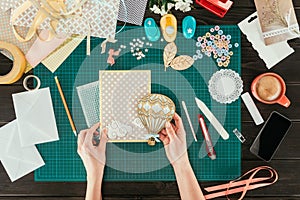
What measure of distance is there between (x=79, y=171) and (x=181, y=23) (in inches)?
18.8

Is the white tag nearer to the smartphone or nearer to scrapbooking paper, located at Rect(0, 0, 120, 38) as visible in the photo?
the smartphone

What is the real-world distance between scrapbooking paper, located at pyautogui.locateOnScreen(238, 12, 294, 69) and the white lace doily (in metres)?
0.09

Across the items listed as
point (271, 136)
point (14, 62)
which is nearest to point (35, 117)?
point (14, 62)

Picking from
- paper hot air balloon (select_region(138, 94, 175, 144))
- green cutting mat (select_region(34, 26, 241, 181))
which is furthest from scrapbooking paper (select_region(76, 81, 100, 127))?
paper hot air balloon (select_region(138, 94, 175, 144))

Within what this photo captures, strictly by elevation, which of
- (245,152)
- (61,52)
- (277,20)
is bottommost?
(245,152)

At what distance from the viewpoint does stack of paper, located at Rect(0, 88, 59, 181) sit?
134cm

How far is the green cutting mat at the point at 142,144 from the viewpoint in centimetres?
135

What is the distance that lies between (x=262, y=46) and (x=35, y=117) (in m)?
0.63

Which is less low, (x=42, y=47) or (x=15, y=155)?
(x=42, y=47)

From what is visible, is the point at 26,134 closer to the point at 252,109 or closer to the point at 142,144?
the point at 142,144

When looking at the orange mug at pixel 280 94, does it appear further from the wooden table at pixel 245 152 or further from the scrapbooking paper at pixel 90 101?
the scrapbooking paper at pixel 90 101

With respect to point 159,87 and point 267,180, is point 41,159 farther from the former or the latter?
point 267,180

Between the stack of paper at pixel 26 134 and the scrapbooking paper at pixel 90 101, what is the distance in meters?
0.09

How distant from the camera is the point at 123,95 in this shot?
53.1 inches
